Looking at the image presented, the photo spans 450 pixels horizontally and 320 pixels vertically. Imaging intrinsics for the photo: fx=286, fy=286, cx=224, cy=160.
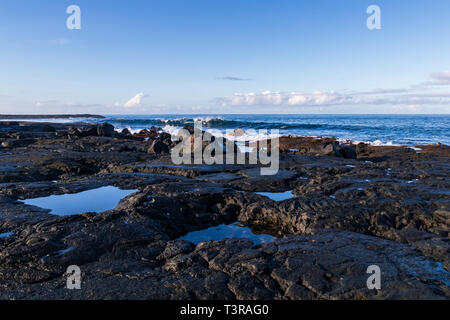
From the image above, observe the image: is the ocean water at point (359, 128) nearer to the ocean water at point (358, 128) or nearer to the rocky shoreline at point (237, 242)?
the ocean water at point (358, 128)

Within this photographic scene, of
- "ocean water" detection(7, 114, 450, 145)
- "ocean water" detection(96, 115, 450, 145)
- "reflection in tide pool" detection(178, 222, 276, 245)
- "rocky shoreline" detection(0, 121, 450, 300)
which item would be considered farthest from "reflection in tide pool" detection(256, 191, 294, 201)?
"ocean water" detection(96, 115, 450, 145)

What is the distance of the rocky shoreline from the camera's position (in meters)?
3.30

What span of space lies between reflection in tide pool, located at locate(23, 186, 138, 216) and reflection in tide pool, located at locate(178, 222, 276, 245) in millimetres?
2228

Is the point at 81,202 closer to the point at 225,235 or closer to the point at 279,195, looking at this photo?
the point at 225,235

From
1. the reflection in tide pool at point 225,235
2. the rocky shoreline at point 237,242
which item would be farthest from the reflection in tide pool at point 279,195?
the reflection in tide pool at point 225,235

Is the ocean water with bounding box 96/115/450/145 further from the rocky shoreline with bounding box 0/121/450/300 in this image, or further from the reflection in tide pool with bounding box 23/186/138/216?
the reflection in tide pool with bounding box 23/186/138/216

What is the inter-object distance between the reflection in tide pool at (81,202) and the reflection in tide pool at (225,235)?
223 cm

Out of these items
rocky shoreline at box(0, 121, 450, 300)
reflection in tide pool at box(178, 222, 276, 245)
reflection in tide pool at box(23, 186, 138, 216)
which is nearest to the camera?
rocky shoreline at box(0, 121, 450, 300)

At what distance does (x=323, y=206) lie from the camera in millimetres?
5863

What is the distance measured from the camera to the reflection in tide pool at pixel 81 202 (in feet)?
19.9
